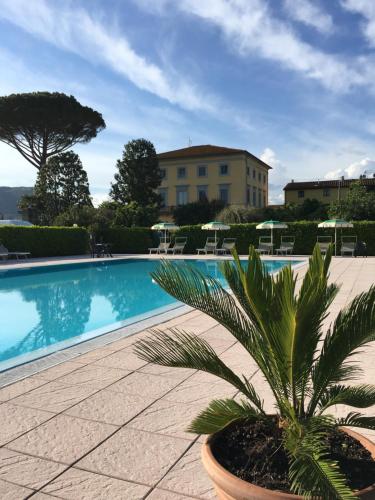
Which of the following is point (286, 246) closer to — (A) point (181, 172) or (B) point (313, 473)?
(B) point (313, 473)

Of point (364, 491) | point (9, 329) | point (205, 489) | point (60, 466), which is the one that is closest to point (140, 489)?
point (205, 489)

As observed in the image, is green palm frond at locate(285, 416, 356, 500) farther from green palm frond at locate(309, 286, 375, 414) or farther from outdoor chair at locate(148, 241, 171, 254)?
outdoor chair at locate(148, 241, 171, 254)

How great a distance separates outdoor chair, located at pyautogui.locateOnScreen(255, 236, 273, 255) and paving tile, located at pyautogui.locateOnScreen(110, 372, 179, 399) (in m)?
18.4

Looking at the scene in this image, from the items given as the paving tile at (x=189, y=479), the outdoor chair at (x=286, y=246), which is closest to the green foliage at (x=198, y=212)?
the outdoor chair at (x=286, y=246)

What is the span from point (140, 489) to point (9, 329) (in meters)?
6.31

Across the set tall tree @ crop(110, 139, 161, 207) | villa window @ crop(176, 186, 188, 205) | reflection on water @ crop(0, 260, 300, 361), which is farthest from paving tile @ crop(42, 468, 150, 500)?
villa window @ crop(176, 186, 188, 205)

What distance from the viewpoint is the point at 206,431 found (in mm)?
1897

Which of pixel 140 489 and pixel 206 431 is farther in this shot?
pixel 140 489

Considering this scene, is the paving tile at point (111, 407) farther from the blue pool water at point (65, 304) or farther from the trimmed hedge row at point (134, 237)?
the trimmed hedge row at point (134, 237)

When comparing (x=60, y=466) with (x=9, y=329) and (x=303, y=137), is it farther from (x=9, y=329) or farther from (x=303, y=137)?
(x=303, y=137)

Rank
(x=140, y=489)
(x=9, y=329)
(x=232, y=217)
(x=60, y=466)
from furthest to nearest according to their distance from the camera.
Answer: (x=232, y=217), (x=9, y=329), (x=60, y=466), (x=140, y=489)

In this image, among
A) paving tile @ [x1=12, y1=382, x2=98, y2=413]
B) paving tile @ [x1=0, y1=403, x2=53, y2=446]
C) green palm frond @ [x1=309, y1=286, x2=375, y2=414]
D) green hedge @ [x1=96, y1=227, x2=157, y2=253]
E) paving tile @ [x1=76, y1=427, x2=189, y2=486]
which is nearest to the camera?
green palm frond @ [x1=309, y1=286, x2=375, y2=414]

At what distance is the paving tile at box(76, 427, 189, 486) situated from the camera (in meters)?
2.28

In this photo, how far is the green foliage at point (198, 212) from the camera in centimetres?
3984
